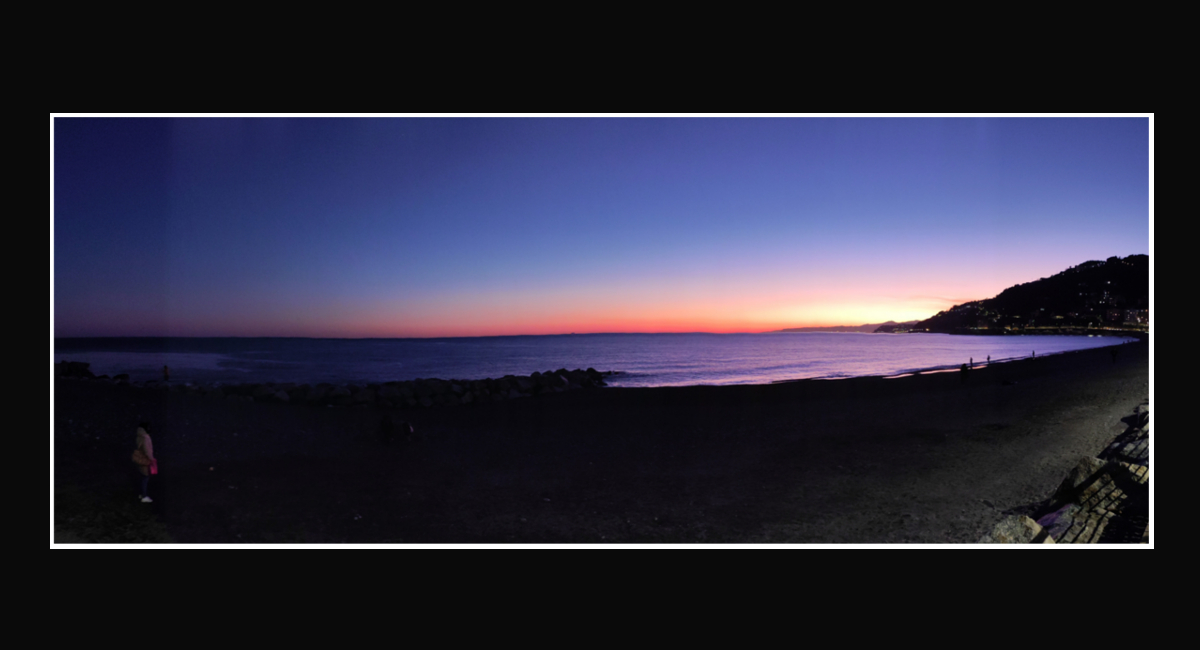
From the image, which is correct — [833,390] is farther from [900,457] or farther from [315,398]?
[315,398]

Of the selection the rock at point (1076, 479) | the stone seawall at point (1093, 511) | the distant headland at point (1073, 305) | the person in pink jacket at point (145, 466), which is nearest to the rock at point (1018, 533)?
the stone seawall at point (1093, 511)

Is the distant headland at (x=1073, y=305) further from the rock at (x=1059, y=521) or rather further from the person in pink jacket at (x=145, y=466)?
the person in pink jacket at (x=145, y=466)

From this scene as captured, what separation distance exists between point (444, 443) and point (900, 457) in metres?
5.51

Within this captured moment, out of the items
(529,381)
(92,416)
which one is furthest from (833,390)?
(92,416)

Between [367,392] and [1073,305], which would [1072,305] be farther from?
[367,392]

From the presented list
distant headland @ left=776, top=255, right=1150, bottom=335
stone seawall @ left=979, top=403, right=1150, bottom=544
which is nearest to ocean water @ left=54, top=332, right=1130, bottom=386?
distant headland @ left=776, top=255, right=1150, bottom=335

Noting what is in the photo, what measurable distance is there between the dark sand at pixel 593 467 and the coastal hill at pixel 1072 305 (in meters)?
0.53

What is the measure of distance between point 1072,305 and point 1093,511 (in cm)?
396

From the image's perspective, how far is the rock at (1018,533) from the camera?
137 inches

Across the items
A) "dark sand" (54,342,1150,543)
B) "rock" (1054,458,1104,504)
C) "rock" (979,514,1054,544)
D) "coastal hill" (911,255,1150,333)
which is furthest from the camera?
"coastal hill" (911,255,1150,333)

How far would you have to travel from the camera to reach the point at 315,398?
890cm

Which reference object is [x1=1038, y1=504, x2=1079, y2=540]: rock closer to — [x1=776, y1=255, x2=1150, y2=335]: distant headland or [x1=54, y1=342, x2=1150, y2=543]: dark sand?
[x1=54, y1=342, x2=1150, y2=543]: dark sand

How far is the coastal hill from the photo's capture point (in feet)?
13.9

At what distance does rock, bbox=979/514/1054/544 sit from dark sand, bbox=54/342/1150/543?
0.09 meters
